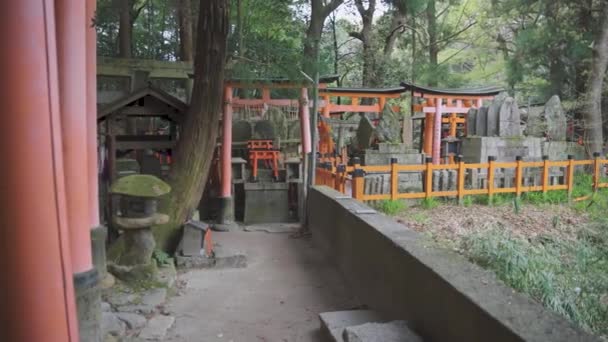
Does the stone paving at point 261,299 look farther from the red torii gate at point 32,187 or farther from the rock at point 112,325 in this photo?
the red torii gate at point 32,187

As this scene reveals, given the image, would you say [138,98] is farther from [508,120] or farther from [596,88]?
[596,88]

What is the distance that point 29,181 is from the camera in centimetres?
174

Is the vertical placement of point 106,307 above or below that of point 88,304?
below

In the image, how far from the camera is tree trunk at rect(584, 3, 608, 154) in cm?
1251

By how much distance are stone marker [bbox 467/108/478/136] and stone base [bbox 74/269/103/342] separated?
1045cm

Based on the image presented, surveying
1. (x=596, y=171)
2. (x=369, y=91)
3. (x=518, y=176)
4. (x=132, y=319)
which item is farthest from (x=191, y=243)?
(x=596, y=171)

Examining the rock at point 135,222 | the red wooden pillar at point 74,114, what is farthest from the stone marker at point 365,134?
the red wooden pillar at point 74,114

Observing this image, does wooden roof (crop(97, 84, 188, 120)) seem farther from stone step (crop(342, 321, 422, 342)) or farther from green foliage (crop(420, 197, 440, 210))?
stone step (crop(342, 321, 422, 342))

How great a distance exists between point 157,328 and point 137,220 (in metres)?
1.67

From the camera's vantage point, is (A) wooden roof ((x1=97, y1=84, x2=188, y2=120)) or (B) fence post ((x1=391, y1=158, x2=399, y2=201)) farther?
(B) fence post ((x1=391, y1=158, x2=399, y2=201))

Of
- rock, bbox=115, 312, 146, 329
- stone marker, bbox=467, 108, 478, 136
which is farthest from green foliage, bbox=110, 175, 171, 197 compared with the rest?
stone marker, bbox=467, 108, 478, 136

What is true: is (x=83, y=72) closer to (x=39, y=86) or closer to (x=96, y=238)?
(x=39, y=86)

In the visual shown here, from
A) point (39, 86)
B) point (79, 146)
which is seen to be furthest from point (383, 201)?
point (39, 86)

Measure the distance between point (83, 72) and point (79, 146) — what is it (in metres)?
0.46
